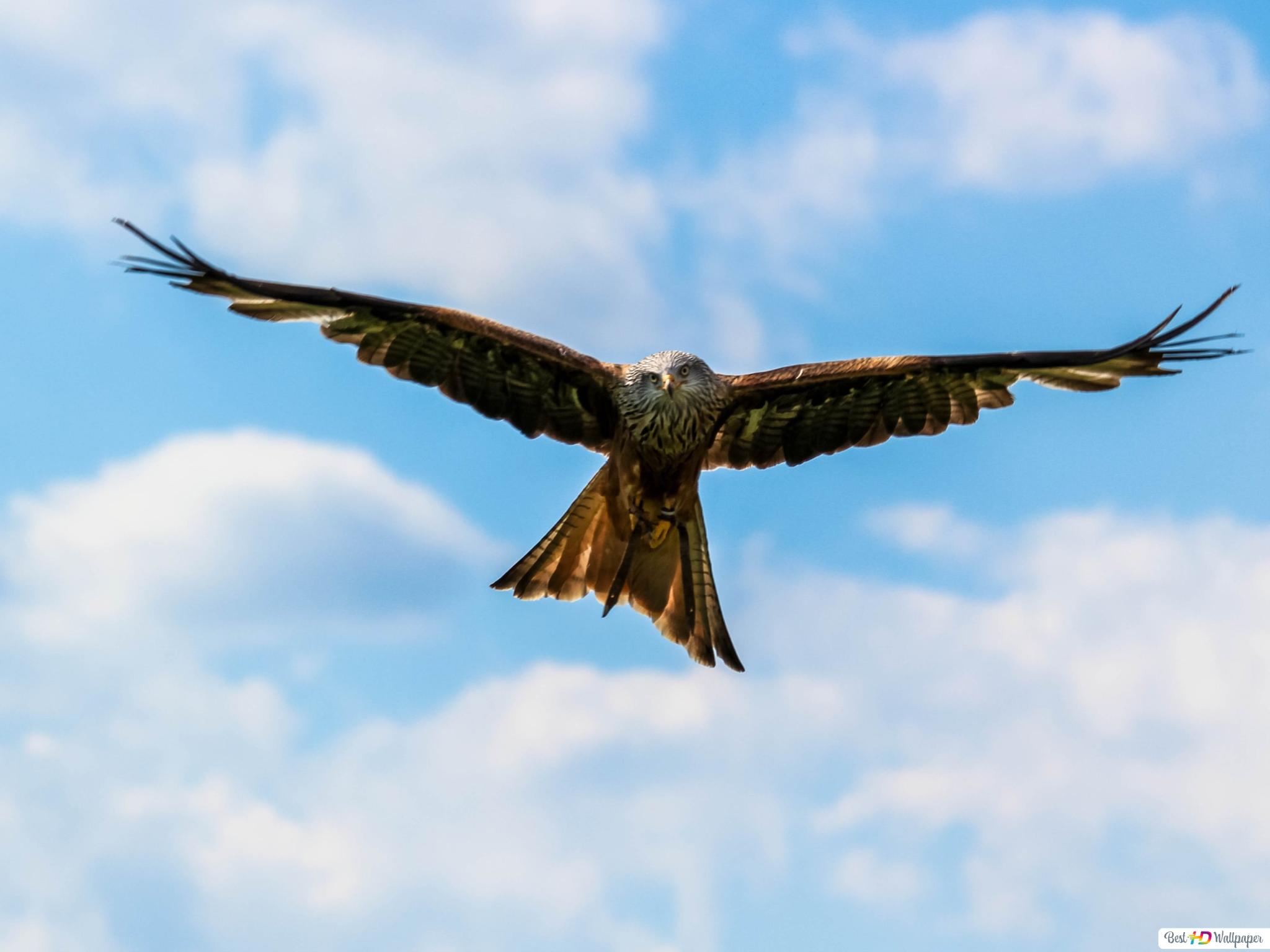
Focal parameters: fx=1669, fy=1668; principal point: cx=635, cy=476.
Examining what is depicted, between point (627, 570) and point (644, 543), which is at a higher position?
point (644, 543)

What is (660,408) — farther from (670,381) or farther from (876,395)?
(876,395)

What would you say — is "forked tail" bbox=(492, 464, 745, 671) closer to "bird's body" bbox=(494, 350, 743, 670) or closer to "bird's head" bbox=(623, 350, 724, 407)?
"bird's body" bbox=(494, 350, 743, 670)

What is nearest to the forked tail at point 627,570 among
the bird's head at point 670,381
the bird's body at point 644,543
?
the bird's body at point 644,543

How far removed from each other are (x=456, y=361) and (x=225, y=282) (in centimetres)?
198

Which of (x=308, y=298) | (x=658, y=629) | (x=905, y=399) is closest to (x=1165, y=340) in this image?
(x=905, y=399)

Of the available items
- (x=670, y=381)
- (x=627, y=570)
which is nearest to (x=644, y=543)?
(x=627, y=570)

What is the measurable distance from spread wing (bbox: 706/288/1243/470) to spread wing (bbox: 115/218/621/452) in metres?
1.14

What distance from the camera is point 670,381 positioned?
12.4m

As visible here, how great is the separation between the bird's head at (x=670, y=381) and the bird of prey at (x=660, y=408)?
0.01 metres

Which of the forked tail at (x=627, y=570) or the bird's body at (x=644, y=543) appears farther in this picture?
the forked tail at (x=627, y=570)

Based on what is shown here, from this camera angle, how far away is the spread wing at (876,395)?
1309 cm

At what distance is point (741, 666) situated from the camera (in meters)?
13.0

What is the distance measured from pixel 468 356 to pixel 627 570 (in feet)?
6.84

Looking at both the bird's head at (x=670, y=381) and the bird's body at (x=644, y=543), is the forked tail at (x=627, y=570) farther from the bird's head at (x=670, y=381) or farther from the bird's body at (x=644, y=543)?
the bird's head at (x=670, y=381)
